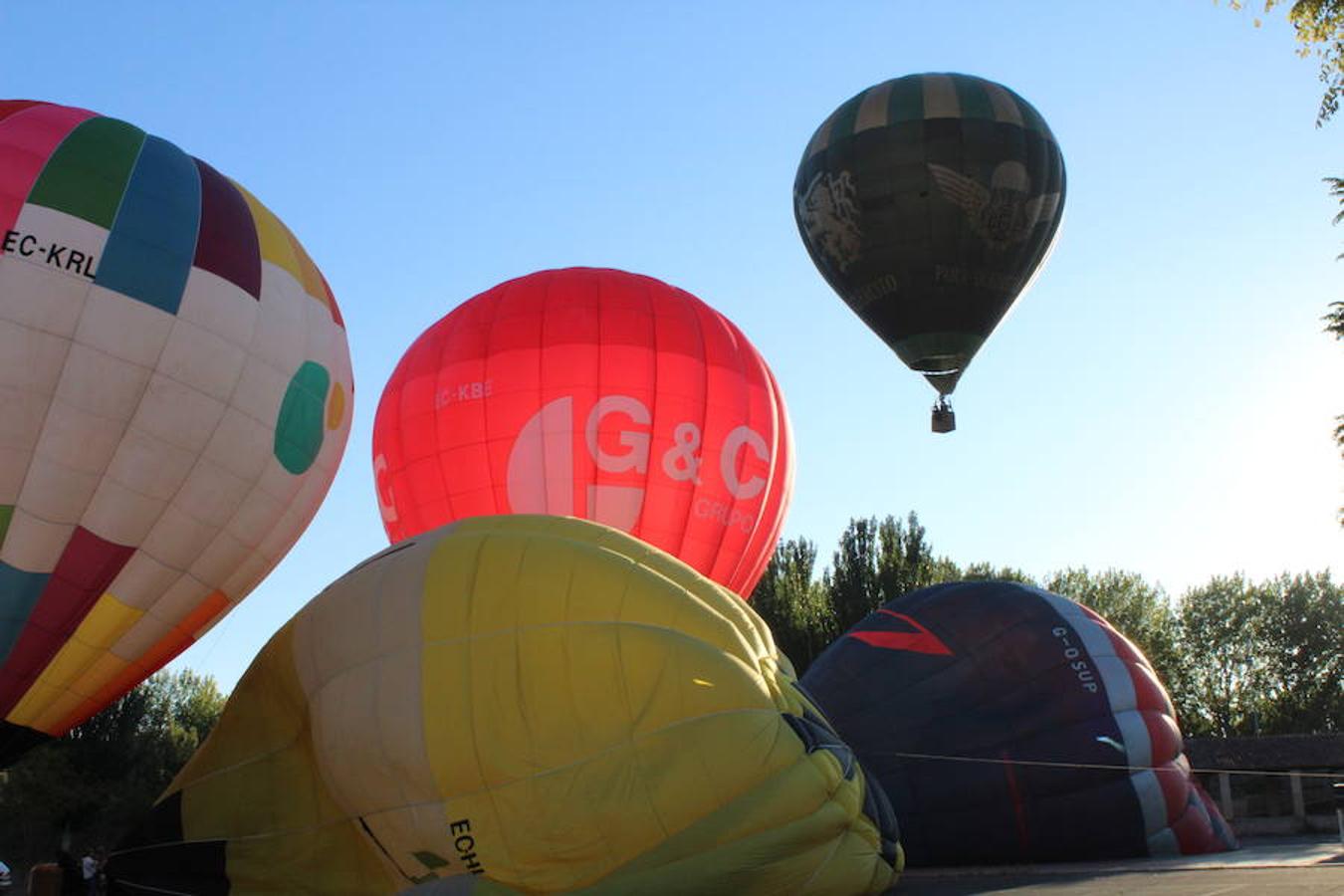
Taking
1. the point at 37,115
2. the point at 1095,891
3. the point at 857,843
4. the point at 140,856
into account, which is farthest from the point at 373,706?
the point at 37,115

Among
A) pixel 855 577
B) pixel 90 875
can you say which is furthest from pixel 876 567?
pixel 90 875

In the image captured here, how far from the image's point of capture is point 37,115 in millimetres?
10297

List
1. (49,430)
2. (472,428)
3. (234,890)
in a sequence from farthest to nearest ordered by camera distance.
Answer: (472,428) < (49,430) < (234,890)

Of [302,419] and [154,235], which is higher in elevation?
[154,235]

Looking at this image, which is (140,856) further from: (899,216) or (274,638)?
(899,216)

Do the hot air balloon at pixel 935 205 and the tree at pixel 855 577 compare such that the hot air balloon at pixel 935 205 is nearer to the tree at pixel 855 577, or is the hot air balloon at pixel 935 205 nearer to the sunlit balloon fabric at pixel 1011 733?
the sunlit balloon fabric at pixel 1011 733

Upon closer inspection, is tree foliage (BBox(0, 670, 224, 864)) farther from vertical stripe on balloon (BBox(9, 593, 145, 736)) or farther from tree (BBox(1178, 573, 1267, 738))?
tree (BBox(1178, 573, 1267, 738))

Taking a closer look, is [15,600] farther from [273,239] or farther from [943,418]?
[943,418]

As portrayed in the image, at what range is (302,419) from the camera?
11094 mm

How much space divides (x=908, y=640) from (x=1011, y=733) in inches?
52.8

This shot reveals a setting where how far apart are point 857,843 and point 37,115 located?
27.2 ft

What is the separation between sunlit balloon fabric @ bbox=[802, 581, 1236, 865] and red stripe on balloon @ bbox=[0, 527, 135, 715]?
658cm

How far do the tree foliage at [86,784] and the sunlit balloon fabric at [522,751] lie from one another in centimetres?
1925

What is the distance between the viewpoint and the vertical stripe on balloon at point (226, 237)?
10430 millimetres
